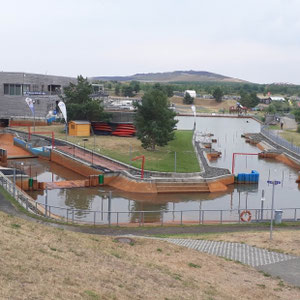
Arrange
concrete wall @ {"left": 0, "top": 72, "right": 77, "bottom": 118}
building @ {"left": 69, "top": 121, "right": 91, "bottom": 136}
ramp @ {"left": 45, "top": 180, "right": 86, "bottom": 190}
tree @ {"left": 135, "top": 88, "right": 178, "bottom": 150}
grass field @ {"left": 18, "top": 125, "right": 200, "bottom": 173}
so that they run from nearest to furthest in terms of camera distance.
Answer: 1. ramp @ {"left": 45, "top": 180, "right": 86, "bottom": 190}
2. grass field @ {"left": 18, "top": 125, "right": 200, "bottom": 173}
3. tree @ {"left": 135, "top": 88, "right": 178, "bottom": 150}
4. building @ {"left": 69, "top": 121, "right": 91, "bottom": 136}
5. concrete wall @ {"left": 0, "top": 72, "right": 77, "bottom": 118}

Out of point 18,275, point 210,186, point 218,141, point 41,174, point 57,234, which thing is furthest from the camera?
point 218,141

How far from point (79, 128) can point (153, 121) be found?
16.2 m

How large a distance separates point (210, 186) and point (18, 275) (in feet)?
101

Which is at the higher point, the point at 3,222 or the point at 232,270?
the point at 3,222

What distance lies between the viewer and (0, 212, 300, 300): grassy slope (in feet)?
42.8

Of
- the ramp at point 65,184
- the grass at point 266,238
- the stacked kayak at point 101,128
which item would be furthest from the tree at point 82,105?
the grass at point 266,238

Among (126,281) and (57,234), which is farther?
(57,234)

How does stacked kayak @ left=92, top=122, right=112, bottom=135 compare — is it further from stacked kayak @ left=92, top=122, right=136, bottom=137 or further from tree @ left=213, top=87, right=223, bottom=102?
tree @ left=213, top=87, right=223, bottom=102

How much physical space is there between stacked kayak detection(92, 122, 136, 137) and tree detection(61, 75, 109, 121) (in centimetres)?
127

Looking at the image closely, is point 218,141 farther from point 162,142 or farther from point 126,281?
point 126,281

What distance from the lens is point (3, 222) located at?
20.2 m

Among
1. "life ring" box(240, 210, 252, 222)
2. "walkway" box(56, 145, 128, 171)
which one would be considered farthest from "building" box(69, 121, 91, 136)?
"life ring" box(240, 210, 252, 222)

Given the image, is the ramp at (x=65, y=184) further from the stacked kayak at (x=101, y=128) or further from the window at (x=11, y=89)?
the window at (x=11, y=89)

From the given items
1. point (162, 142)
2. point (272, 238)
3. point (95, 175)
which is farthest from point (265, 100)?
point (272, 238)
